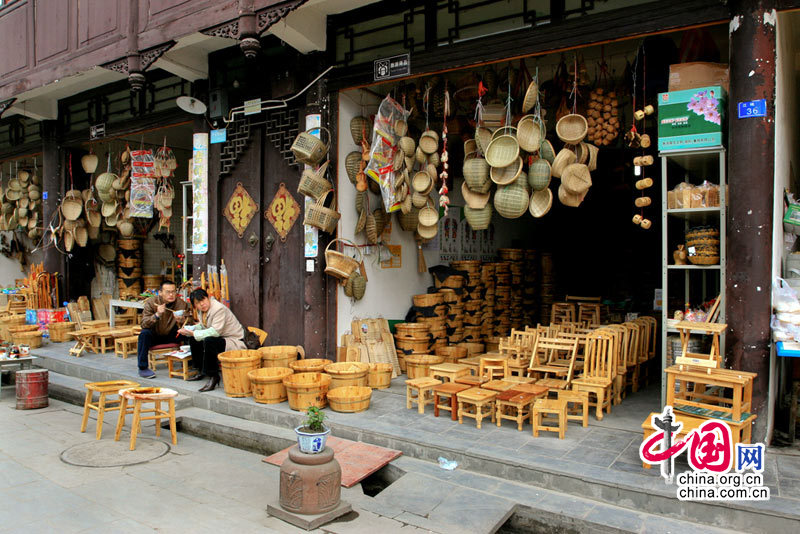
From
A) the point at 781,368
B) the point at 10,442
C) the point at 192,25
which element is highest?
the point at 192,25

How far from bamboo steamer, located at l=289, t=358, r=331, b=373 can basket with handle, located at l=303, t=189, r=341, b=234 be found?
1.68 meters

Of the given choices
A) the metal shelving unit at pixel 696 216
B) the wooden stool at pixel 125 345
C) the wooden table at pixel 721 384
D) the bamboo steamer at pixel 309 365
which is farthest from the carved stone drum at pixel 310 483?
the wooden stool at pixel 125 345

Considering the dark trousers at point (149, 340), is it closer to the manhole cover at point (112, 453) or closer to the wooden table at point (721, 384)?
the manhole cover at point (112, 453)

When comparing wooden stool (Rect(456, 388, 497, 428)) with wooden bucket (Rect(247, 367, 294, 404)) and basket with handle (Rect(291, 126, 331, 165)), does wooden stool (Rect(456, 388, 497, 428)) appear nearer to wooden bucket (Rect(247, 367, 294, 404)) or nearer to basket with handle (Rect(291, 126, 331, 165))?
wooden bucket (Rect(247, 367, 294, 404))

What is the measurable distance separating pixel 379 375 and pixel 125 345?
4770mm

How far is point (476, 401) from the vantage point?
5.38 metres

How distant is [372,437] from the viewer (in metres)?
5.41

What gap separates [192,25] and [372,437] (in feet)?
17.9

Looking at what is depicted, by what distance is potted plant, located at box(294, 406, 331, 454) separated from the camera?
4125 mm

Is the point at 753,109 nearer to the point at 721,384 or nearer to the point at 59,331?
the point at 721,384

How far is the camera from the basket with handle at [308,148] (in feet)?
22.9

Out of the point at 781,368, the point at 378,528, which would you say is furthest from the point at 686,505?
the point at 781,368

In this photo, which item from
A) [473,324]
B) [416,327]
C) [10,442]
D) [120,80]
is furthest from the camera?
[120,80]

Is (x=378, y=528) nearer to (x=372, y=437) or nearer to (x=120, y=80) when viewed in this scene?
(x=372, y=437)
